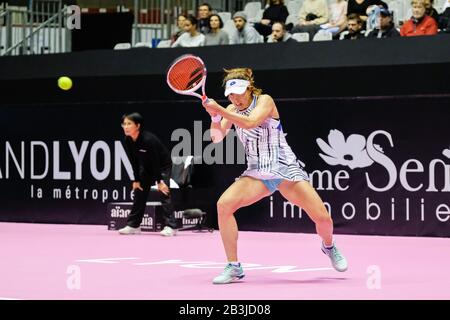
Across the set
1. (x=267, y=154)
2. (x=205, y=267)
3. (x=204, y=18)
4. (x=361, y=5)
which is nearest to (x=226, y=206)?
(x=267, y=154)

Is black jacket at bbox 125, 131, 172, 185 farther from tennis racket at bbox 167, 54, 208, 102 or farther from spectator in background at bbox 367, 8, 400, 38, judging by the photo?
tennis racket at bbox 167, 54, 208, 102

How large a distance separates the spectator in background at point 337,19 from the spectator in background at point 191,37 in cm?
193

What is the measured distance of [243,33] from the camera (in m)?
15.7

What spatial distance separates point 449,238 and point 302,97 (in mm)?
2953

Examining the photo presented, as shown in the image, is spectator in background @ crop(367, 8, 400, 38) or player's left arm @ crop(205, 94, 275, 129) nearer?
player's left arm @ crop(205, 94, 275, 129)

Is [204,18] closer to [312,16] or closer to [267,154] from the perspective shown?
[312,16]

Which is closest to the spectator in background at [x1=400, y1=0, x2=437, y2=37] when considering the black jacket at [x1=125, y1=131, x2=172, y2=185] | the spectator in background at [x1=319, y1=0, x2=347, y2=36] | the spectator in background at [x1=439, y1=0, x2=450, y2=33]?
the spectator in background at [x1=439, y1=0, x2=450, y2=33]

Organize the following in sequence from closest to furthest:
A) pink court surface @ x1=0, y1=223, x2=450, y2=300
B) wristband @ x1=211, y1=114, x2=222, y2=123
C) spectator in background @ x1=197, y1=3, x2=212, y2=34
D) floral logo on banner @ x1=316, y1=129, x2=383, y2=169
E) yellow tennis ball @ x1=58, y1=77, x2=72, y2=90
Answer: pink court surface @ x1=0, y1=223, x2=450, y2=300, wristband @ x1=211, y1=114, x2=222, y2=123, floral logo on banner @ x1=316, y1=129, x2=383, y2=169, yellow tennis ball @ x1=58, y1=77, x2=72, y2=90, spectator in background @ x1=197, y1=3, x2=212, y2=34

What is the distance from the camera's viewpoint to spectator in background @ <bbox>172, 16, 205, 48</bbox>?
15.7 metres

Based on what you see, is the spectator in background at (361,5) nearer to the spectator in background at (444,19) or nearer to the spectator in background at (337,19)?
the spectator in background at (337,19)

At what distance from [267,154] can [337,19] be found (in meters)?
7.52

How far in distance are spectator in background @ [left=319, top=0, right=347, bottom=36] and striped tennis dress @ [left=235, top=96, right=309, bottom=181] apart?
22.8 ft

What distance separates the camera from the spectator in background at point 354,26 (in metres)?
14.3
